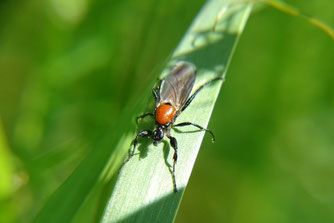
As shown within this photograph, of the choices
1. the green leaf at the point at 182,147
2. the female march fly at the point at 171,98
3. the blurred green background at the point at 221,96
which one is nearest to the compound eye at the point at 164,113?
the female march fly at the point at 171,98

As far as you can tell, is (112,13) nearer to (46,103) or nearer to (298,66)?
(46,103)

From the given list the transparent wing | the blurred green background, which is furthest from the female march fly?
the blurred green background

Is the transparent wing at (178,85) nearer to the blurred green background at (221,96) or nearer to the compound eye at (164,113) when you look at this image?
the compound eye at (164,113)

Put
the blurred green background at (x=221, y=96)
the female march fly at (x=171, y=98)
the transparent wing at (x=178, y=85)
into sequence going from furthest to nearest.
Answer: the blurred green background at (x=221, y=96) → the transparent wing at (x=178, y=85) → the female march fly at (x=171, y=98)

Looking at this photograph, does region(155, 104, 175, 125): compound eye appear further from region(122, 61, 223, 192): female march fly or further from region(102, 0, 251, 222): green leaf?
region(102, 0, 251, 222): green leaf

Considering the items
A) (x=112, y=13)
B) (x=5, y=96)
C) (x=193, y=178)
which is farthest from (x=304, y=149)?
(x=5, y=96)

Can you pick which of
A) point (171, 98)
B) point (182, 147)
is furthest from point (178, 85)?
point (182, 147)

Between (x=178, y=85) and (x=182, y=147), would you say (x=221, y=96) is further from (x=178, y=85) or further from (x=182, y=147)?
(x=182, y=147)
